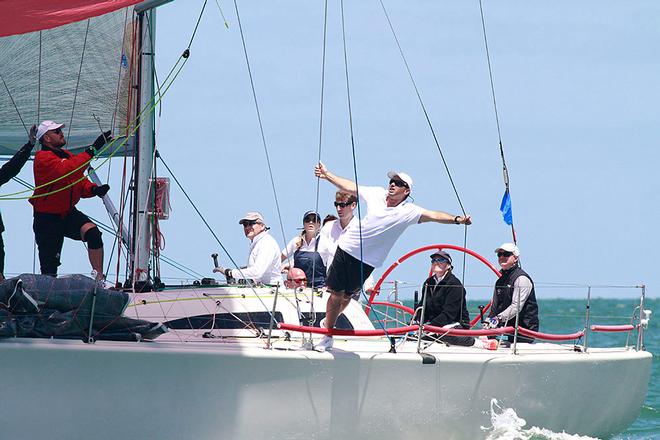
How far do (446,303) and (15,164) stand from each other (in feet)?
11.4

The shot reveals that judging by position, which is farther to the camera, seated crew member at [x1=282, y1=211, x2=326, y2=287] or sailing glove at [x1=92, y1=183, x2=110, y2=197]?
seated crew member at [x1=282, y1=211, x2=326, y2=287]

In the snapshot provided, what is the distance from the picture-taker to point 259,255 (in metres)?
9.98

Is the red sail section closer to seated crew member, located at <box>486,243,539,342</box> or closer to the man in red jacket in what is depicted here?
the man in red jacket

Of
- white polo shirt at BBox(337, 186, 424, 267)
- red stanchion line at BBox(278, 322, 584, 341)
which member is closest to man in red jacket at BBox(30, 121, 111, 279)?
red stanchion line at BBox(278, 322, 584, 341)

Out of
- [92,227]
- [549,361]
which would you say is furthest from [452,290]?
[92,227]

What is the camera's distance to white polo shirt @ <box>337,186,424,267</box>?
7.75 m

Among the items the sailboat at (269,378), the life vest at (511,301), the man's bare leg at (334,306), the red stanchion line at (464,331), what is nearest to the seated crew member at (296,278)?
the sailboat at (269,378)

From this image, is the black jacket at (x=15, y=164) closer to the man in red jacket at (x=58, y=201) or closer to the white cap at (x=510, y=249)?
the man in red jacket at (x=58, y=201)

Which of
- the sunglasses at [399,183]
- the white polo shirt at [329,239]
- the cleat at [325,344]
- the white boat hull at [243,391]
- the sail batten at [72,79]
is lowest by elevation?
the white boat hull at [243,391]

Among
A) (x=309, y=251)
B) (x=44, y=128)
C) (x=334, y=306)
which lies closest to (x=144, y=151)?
(x=44, y=128)

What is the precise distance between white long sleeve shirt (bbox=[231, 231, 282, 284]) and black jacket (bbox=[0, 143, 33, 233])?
2.08m

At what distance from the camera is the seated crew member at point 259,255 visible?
32.6 ft

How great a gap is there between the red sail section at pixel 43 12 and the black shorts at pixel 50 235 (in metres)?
1.86

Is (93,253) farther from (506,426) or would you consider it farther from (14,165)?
(506,426)
